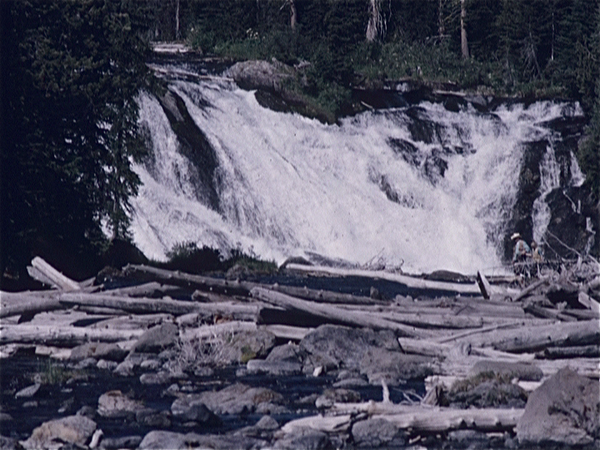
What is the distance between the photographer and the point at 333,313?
47.3 ft

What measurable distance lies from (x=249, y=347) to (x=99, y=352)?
2052 mm

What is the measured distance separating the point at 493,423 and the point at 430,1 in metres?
53.8

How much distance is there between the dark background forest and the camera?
24.6m

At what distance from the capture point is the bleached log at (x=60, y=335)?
1509 cm

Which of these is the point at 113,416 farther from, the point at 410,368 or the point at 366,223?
the point at 366,223

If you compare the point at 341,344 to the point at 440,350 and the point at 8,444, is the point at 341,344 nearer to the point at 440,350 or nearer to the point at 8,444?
the point at 440,350

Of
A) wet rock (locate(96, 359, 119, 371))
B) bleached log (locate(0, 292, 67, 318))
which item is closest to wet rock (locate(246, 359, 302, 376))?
wet rock (locate(96, 359, 119, 371))

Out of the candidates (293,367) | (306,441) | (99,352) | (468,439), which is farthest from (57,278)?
(468,439)

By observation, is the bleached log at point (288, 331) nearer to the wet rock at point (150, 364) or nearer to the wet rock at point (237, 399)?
the wet rock at point (150, 364)

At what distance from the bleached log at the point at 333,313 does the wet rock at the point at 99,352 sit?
2.02 meters

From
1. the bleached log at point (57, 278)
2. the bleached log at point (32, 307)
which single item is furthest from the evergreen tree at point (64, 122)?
the bleached log at point (32, 307)

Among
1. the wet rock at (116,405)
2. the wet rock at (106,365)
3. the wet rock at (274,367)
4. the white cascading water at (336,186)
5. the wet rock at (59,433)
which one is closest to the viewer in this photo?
the wet rock at (59,433)

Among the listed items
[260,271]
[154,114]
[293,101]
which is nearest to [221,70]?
→ [293,101]

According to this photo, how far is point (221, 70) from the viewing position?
146 feet
